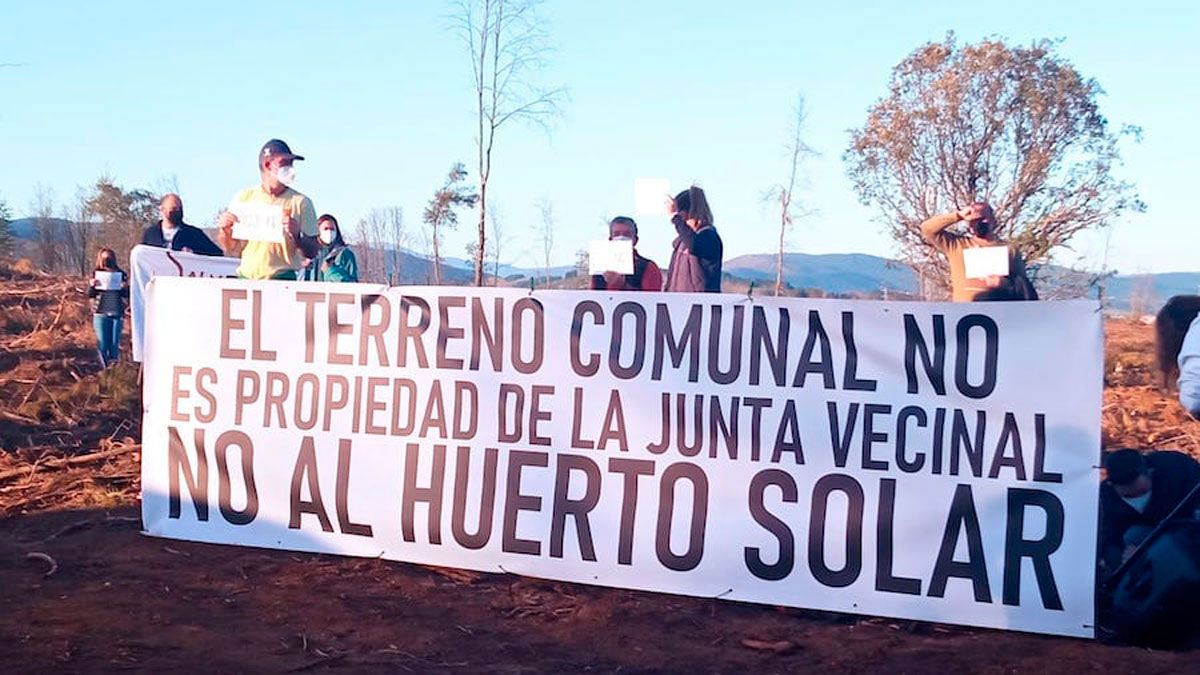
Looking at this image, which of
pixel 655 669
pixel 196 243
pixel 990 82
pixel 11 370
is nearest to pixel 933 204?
pixel 990 82

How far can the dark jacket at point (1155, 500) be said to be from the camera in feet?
19.1

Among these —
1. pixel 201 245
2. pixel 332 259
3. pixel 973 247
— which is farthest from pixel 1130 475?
pixel 201 245

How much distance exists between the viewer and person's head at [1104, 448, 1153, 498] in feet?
19.4

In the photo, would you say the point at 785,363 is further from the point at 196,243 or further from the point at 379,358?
the point at 196,243

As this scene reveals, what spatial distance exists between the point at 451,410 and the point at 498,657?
4.90ft

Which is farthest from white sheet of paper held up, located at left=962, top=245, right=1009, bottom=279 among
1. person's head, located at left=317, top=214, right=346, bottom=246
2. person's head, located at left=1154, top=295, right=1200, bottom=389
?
person's head, located at left=317, top=214, right=346, bottom=246

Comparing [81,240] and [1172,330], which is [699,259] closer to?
[1172,330]

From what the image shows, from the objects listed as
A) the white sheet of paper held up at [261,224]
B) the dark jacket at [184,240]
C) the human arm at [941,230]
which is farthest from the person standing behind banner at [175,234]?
the human arm at [941,230]

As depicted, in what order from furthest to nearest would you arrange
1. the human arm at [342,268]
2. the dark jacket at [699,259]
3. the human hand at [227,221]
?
1. the human arm at [342,268]
2. the dark jacket at [699,259]
3. the human hand at [227,221]

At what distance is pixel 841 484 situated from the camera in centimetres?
543

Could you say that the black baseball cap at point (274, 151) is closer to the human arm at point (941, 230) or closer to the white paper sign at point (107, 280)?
the human arm at point (941, 230)

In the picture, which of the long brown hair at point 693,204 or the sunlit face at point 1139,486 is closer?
the sunlit face at point 1139,486

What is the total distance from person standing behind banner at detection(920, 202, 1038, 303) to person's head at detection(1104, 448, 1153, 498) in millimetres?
1268

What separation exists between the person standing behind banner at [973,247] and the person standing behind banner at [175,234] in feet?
21.2
